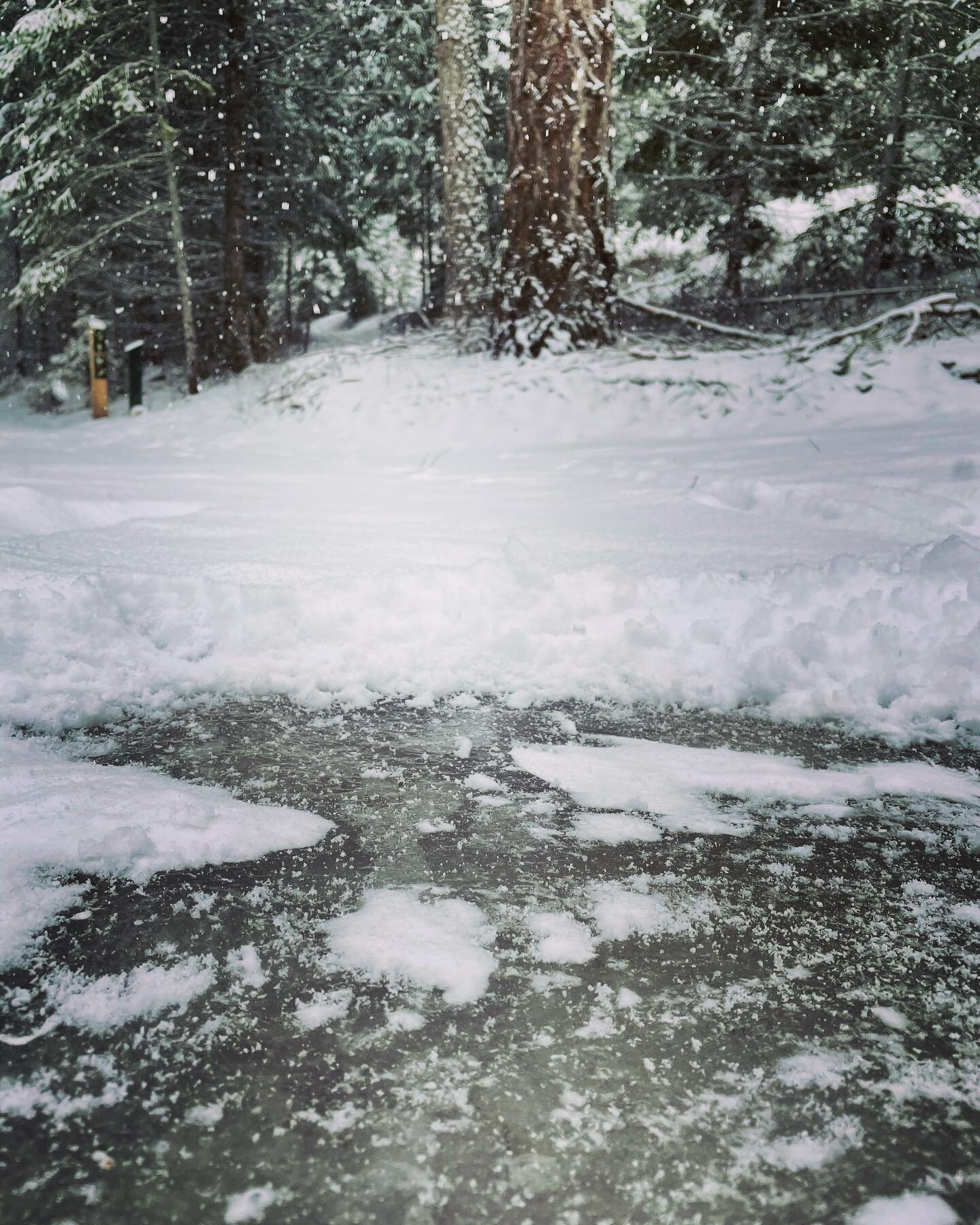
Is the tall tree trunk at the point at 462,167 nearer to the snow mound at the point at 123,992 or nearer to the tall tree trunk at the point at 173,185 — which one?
the tall tree trunk at the point at 173,185

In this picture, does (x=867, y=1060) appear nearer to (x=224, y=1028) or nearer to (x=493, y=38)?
(x=224, y=1028)

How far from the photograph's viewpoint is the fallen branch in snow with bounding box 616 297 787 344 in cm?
853

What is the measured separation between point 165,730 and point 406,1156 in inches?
59.4

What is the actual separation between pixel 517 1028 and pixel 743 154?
51.5 feet

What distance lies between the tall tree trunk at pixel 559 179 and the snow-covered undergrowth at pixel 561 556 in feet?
3.12

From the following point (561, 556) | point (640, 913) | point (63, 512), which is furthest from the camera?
point (63, 512)

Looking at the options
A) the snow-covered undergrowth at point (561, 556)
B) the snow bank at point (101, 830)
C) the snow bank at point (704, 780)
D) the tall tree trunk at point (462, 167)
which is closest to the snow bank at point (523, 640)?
the snow-covered undergrowth at point (561, 556)

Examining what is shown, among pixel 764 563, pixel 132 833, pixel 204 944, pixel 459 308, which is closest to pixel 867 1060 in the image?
pixel 204 944

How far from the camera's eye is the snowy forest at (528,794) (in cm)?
105

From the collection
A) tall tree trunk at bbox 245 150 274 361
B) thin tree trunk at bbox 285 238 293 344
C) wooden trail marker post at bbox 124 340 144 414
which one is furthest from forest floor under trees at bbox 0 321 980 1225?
thin tree trunk at bbox 285 238 293 344

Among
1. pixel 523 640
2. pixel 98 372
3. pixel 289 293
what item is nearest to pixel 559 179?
pixel 523 640

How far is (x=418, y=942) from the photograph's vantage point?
1411 millimetres

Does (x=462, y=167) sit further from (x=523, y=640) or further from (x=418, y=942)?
(x=418, y=942)

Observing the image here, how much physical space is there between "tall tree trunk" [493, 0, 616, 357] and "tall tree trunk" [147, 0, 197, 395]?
25.0 ft
